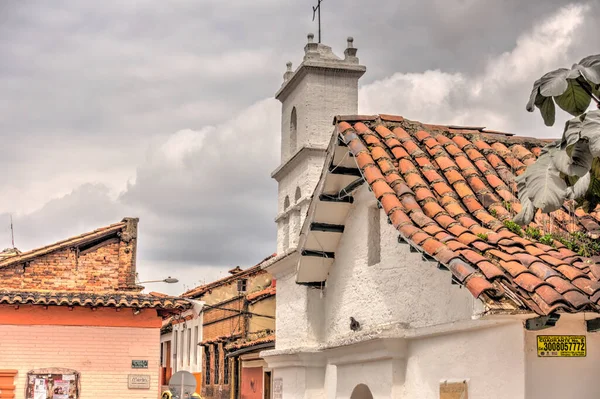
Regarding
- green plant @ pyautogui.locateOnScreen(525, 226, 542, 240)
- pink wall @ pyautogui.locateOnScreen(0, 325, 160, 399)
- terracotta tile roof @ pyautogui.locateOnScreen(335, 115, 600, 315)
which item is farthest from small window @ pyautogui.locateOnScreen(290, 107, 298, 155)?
green plant @ pyautogui.locateOnScreen(525, 226, 542, 240)

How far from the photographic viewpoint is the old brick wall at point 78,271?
66.9ft

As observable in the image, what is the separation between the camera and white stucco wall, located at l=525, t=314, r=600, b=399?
842 cm

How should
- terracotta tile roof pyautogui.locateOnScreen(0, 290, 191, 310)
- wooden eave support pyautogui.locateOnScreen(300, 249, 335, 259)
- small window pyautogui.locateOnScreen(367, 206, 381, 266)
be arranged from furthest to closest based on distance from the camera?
1. terracotta tile roof pyautogui.locateOnScreen(0, 290, 191, 310)
2. wooden eave support pyautogui.locateOnScreen(300, 249, 335, 259)
3. small window pyautogui.locateOnScreen(367, 206, 381, 266)

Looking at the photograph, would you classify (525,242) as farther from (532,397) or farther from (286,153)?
(286,153)

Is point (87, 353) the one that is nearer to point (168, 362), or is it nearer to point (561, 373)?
point (561, 373)

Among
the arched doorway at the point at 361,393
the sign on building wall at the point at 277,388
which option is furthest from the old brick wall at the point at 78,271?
the arched doorway at the point at 361,393

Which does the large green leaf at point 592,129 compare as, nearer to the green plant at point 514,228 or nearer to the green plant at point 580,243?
the green plant at point 580,243

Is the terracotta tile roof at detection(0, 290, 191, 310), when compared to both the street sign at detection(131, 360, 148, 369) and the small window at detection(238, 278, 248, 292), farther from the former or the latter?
the small window at detection(238, 278, 248, 292)

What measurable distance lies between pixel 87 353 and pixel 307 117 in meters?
6.38

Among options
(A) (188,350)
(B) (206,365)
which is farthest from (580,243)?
(A) (188,350)

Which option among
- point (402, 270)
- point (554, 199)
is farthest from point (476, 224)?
point (554, 199)

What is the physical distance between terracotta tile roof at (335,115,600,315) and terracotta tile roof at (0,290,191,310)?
6895mm

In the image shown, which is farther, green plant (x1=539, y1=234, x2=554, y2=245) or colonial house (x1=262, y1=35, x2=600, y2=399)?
green plant (x1=539, y1=234, x2=554, y2=245)

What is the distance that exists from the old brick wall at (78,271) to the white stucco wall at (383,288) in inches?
323
